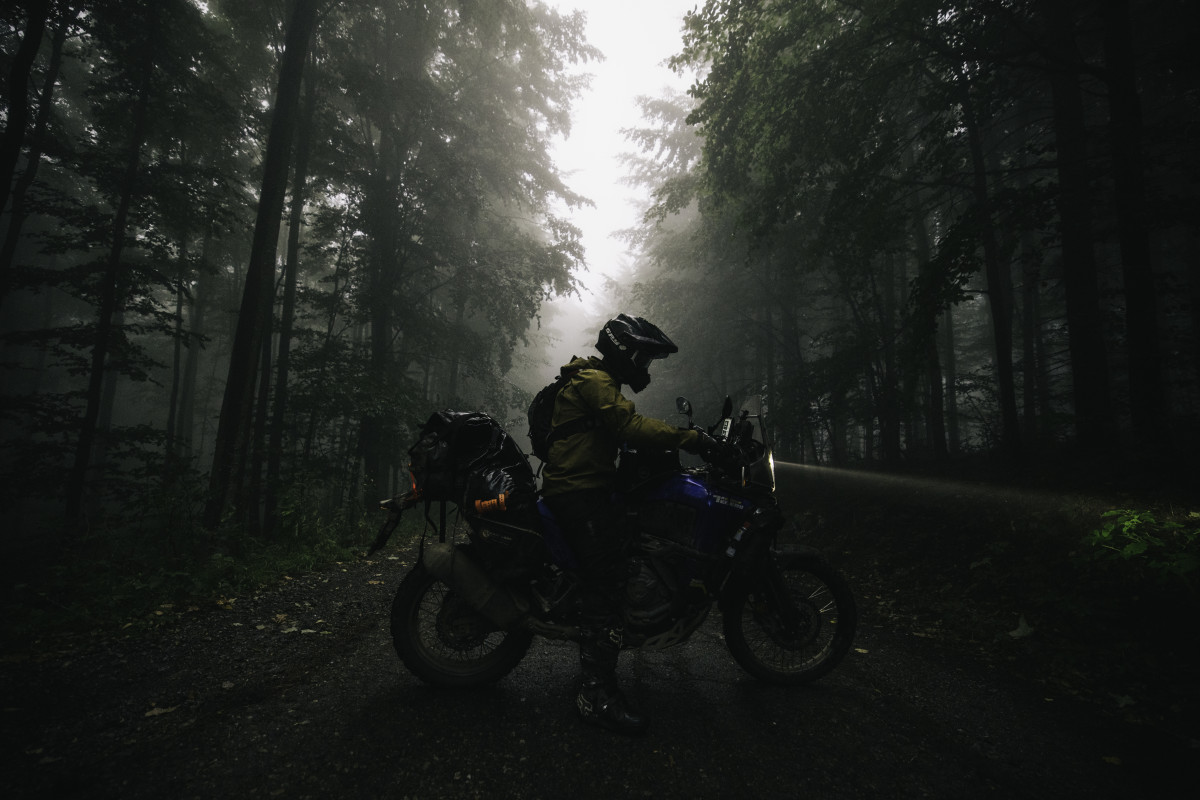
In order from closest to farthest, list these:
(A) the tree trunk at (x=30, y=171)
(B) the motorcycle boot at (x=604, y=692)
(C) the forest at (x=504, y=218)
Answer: (B) the motorcycle boot at (x=604, y=692) → (C) the forest at (x=504, y=218) → (A) the tree trunk at (x=30, y=171)

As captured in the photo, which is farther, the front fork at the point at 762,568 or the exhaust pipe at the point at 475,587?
the front fork at the point at 762,568

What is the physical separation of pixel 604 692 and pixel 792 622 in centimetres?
134

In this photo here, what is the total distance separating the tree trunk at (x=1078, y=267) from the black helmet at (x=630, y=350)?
635cm

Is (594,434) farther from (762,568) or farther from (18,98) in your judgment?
(18,98)

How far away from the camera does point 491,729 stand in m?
2.40

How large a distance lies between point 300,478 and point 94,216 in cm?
647

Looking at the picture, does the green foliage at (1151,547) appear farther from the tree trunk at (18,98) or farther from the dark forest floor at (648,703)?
the tree trunk at (18,98)

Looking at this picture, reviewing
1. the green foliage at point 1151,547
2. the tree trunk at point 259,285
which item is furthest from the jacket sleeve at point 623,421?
the tree trunk at point 259,285

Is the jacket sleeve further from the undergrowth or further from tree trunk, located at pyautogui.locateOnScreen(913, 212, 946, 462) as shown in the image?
tree trunk, located at pyautogui.locateOnScreen(913, 212, 946, 462)

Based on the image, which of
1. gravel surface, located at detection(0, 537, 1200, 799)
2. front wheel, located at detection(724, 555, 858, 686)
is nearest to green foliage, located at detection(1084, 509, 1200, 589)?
gravel surface, located at detection(0, 537, 1200, 799)

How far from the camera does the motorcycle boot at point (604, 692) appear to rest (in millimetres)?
2402

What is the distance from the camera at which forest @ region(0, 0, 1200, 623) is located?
579cm

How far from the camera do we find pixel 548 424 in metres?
2.94

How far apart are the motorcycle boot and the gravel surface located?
8 centimetres
